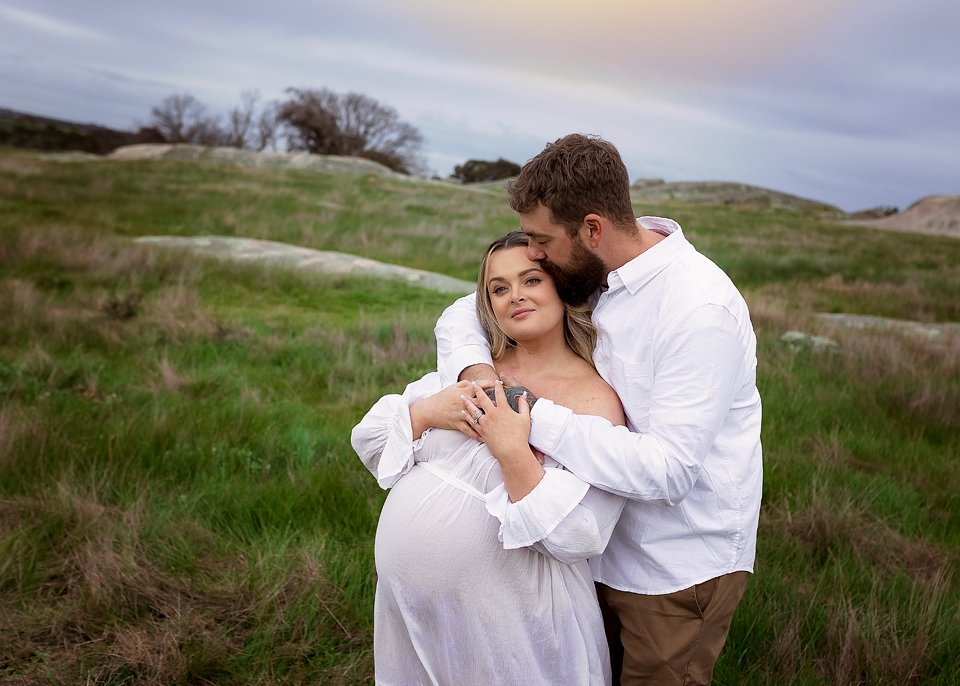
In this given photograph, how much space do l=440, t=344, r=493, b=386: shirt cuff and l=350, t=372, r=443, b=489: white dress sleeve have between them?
0.08 metres

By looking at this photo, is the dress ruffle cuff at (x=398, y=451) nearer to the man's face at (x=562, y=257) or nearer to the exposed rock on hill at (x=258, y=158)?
the man's face at (x=562, y=257)

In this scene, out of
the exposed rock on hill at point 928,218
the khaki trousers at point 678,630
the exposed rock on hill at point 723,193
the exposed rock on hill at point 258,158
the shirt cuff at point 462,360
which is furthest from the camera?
the exposed rock on hill at point 723,193

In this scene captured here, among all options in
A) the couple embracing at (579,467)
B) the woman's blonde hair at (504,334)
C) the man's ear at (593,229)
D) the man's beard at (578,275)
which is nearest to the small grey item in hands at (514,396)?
the couple embracing at (579,467)

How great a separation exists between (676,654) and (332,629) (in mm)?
1739

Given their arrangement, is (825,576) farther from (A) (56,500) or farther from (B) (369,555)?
(A) (56,500)

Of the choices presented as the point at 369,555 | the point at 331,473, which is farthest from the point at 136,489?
the point at 369,555

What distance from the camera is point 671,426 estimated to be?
2.21 metres

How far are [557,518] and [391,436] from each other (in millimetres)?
728

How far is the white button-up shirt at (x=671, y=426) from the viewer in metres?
2.20

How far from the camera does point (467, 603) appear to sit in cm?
236

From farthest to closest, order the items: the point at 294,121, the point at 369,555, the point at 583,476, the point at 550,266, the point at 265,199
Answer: the point at 294,121 → the point at 265,199 → the point at 369,555 → the point at 550,266 → the point at 583,476

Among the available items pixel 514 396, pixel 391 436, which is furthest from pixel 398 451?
pixel 514 396

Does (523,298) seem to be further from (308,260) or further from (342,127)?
(342,127)

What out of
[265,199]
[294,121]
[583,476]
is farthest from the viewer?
[294,121]
